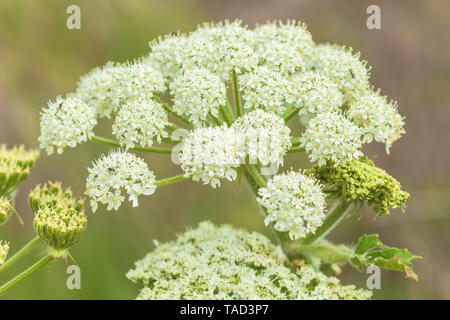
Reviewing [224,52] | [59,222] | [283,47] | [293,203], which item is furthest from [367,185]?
[59,222]

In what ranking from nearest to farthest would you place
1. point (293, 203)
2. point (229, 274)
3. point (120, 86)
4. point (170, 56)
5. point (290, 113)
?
point (293, 203), point (229, 274), point (290, 113), point (120, 86), point (170, 56)

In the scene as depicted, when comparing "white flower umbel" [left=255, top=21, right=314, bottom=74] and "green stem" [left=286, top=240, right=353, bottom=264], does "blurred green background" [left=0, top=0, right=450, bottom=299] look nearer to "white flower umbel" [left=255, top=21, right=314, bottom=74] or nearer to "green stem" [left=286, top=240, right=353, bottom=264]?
"green stem" [left=286, top=240, right=353, bottom=264]

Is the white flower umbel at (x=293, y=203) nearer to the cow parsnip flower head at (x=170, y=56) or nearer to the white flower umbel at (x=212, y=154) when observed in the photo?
the white flower umbel at (x=212, y=154)

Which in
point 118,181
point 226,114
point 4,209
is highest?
point 226,114

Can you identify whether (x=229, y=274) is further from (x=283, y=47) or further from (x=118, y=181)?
(x=283, y=47)

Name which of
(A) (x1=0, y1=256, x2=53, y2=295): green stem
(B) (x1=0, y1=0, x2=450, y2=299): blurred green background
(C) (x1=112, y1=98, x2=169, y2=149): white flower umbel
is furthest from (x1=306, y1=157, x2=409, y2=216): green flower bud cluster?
(A) (x1=0, y1=256, x2=53, y2=295): green stem

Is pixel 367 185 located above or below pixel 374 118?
below
